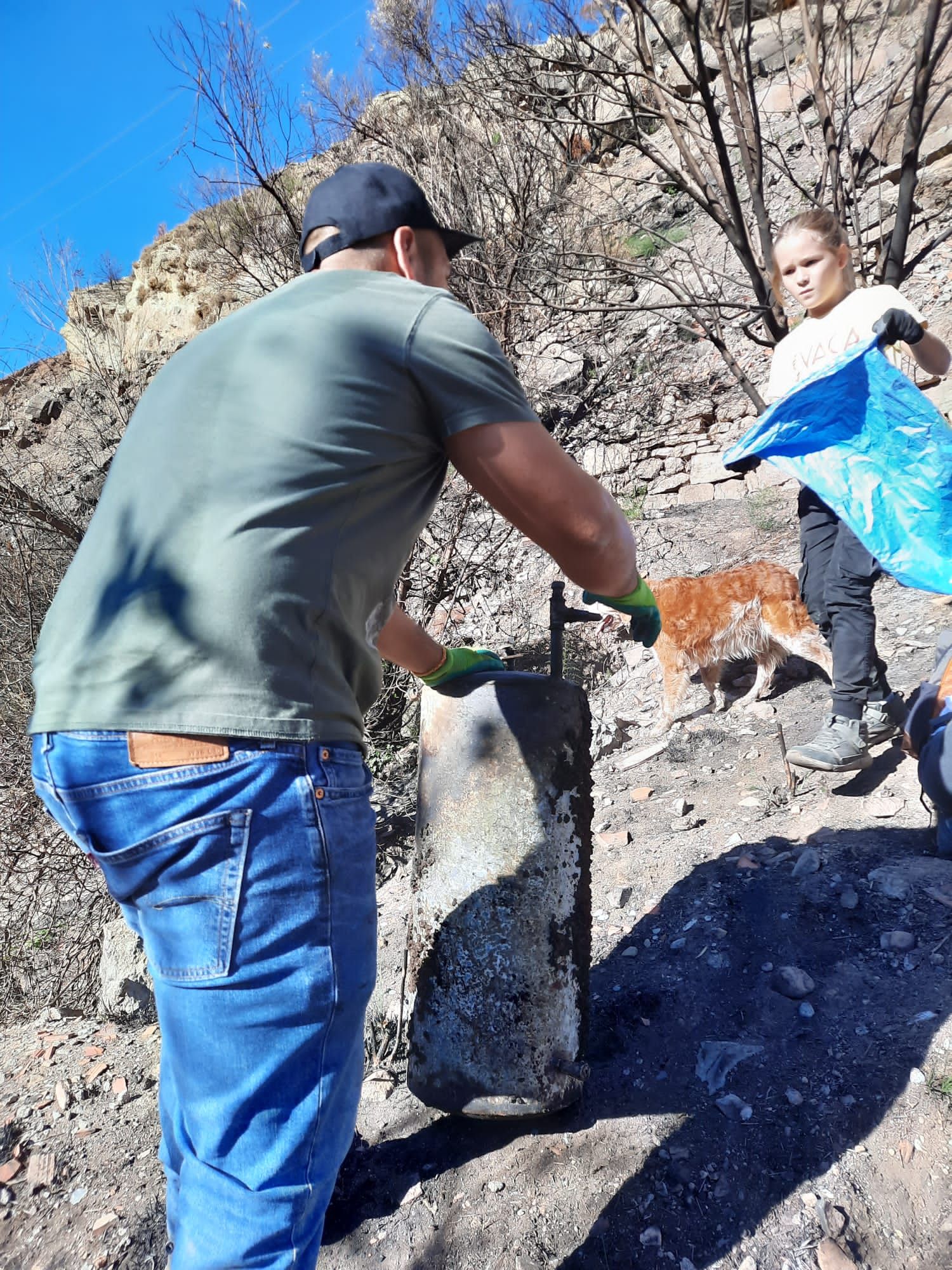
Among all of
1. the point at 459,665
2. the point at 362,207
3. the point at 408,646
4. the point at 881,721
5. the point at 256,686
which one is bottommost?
the point at 881,721

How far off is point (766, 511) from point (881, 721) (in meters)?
3.51

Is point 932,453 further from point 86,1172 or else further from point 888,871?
point 86,1172

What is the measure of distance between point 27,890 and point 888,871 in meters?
4.81

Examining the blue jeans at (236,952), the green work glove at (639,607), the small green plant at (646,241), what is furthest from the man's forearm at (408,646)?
the small green plant at (646,241)

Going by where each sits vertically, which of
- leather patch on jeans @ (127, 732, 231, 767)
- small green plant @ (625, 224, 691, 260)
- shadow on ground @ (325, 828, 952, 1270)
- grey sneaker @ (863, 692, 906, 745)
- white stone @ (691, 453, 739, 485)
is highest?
small green plant @ (625, 224, 691, 260)

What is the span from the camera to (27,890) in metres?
5.08

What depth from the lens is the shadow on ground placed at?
6.14 feet

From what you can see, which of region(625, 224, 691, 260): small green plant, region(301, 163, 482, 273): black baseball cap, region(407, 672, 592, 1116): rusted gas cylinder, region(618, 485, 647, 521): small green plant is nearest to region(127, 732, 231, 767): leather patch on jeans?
region(301, 163, 482, 273): black baseball cap

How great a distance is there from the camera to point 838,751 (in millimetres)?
3082

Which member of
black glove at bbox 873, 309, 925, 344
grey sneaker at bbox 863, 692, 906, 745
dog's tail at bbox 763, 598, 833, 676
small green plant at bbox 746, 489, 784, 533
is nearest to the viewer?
black glove at bbox 873, 309, 925, 344

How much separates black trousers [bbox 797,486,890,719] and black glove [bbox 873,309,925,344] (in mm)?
699

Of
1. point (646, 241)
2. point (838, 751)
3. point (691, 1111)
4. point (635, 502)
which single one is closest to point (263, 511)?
point (691, 1111)

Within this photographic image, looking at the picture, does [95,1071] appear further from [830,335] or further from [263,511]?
[830,335]

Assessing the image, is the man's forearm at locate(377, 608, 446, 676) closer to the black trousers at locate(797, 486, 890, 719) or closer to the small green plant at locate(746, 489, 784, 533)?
the black trousers at locate(797, 486, 890, 719)
